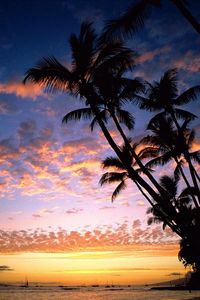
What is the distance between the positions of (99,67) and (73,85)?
1.11 meters

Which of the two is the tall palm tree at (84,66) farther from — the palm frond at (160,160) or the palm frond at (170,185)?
the palm frond at (170,185)

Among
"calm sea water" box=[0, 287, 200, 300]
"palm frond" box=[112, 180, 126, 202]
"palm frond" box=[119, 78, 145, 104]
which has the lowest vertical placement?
"calm sea water" box=[0, 287, 200, 300]

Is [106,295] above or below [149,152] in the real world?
below

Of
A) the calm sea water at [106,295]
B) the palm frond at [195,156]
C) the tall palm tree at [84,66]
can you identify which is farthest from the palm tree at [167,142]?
the calm sea water at [106,295]

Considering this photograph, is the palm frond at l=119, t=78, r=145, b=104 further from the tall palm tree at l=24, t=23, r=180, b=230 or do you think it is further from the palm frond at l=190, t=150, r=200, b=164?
the palm frond at l=190, t=150, r=200, b=164

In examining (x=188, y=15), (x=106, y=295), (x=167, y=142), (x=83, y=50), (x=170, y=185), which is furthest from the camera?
(x=106, y=295)

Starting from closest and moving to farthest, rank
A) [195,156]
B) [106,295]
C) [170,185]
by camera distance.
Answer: [195,156] → [170,185] → [106,295]

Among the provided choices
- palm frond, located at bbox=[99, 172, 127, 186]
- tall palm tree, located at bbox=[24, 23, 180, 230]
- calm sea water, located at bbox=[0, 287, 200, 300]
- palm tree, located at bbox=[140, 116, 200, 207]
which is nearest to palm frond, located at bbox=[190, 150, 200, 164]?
palm tree, located at bbox=[140, 116, 200, 207]

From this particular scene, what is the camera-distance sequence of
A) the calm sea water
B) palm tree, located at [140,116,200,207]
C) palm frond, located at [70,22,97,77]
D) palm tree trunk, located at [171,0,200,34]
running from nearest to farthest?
1. palm tree trunk, located at [171,0,200,34]
2. palm frond, located at [70,22,97,77]
3. palm tree, located at [140,116,200,207]
4. the calm sea water

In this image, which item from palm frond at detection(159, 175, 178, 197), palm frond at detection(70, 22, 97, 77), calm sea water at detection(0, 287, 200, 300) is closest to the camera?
palm frond at detection(70, 22, 97, 77)

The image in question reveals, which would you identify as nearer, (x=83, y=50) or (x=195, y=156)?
(x=83, y=50)

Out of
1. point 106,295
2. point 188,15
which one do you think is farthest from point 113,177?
point 106,295

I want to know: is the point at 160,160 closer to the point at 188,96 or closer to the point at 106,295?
the point at 188,96

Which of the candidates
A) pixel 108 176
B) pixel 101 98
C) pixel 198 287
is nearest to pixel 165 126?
pixel 101 98
